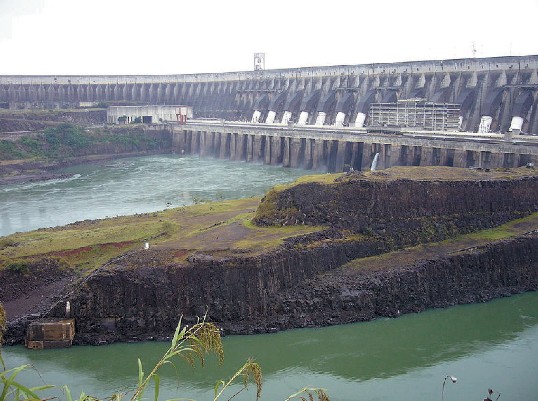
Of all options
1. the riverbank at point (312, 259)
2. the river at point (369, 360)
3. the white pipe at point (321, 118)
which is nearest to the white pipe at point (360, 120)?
the white pipe at point (321, 118)

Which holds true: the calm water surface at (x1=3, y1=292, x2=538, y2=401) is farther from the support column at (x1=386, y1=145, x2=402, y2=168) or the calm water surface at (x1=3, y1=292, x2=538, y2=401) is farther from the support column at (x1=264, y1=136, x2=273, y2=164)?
the support column at (x1=264, y1=136, x2=273, y2=164)

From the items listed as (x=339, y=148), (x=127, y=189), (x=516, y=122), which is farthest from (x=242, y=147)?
(x=516, y=122)

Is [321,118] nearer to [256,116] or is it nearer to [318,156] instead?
[318,156]

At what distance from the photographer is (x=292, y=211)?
33.8m

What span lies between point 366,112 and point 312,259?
1824 inches

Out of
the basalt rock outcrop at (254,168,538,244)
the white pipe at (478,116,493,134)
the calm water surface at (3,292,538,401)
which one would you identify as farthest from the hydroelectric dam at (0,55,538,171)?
the calm water surface at (3,292,538,401)

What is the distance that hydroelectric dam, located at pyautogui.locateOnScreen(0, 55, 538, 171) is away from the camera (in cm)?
5583

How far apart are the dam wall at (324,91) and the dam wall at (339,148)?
7109mm

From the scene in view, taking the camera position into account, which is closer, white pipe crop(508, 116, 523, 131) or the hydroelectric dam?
the hydroelectric dam

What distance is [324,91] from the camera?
84.7 m

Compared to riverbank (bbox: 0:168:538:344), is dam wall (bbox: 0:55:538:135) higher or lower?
higher

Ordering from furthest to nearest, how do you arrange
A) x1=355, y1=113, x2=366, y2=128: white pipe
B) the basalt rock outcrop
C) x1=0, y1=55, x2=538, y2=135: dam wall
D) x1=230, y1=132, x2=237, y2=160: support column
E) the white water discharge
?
x1=230, y1=132, x2=237, y2=160: support column < x1=355, y1=113, x2=366, y2=128: white pipe < x1=0, y1=55, x2=538, y2=135: dam wall < the white water discharge < the basalt rock outcrop

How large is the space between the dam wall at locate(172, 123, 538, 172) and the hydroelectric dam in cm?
10

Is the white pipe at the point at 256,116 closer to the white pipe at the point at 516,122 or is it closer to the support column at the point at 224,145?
the support column at the point at 224,145
